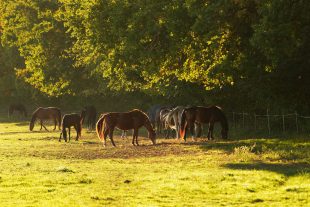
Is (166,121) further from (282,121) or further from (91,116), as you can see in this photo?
(91,116)

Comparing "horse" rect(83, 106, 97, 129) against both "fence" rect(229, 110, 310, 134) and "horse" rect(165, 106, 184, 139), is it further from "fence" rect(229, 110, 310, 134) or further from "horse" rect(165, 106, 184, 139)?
"fence" rect(229, 110, 310, 134)

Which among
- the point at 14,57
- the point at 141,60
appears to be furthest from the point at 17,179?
the point at 14,57

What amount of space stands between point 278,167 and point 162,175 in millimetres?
4341

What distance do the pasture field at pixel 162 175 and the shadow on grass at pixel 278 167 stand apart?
0.03 meters

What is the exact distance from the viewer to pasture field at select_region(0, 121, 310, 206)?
49.0 feet

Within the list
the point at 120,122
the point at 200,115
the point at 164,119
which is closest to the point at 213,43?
the point at 200,115

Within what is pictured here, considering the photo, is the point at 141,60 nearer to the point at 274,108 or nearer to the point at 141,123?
the point at 141,123

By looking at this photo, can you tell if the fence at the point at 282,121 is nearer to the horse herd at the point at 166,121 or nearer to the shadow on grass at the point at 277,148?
the horse herd at the point at 166,121

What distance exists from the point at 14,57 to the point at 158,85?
115 ft

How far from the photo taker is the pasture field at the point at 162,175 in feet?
49.0

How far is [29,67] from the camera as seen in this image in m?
44.6

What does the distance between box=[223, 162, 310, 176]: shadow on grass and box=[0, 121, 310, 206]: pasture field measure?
33 mm

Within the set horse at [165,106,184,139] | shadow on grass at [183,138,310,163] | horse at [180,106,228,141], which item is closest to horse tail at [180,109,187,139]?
horse at [180,106,228,141]

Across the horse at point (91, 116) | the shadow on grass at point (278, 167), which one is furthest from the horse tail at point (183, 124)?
the horse at point (91, 116)
